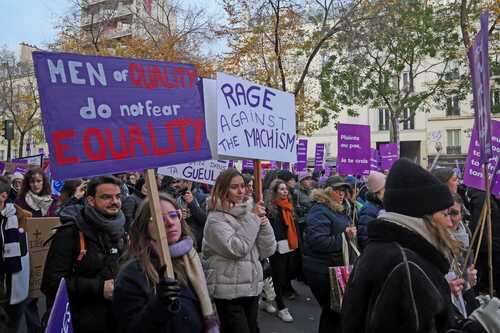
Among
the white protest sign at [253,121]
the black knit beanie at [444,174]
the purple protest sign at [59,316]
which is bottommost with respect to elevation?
the purple protest sign at [59,316]

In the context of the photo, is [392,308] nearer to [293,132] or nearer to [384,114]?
[293,132]

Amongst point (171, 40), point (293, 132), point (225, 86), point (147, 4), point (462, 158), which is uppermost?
point (147, 4)

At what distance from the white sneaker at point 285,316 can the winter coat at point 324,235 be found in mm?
1506

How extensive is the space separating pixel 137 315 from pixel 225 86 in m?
1.88

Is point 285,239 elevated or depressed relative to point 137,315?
depressed

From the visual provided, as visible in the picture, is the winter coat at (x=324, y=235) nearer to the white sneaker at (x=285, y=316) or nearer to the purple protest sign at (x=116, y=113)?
the white sneaker at (x=285, y=316)

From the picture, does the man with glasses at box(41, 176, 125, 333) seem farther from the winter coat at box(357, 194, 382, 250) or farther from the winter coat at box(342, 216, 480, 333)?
the winter coat at box(357, 194, 382, 250)

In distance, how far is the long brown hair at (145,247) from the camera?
2.63 m

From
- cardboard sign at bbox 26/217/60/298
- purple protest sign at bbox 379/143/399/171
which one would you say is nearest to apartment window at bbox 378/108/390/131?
purple protest sign at bbox 379/143/399/171

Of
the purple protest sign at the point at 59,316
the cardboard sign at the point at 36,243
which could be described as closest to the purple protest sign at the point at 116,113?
the purple protest sign at the point at 59,316

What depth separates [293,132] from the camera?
4387 mm

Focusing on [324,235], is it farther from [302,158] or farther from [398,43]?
[398,43]

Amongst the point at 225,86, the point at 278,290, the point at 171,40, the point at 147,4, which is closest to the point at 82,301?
the point at 225,86

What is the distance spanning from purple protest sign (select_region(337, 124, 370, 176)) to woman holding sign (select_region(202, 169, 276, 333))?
3.35m
